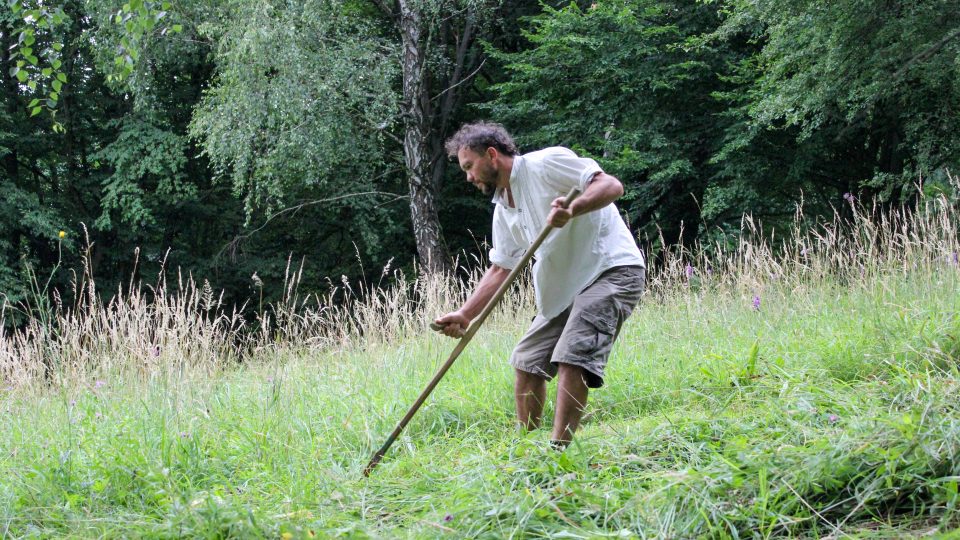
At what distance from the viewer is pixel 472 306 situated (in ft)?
13.1

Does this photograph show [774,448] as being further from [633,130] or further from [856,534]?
[633,130]

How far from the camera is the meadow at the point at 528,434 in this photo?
267cm

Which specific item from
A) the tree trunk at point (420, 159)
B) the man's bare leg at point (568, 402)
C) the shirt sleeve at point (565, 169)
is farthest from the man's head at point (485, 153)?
the tree trunk at point (420, 159)

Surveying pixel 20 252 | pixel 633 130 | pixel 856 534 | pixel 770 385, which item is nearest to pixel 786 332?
pixel 770 385

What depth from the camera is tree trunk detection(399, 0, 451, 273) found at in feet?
44.7

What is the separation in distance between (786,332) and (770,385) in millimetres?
1285

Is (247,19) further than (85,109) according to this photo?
No

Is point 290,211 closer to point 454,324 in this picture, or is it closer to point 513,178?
point 454,324

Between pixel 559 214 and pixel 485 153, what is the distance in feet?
2.01

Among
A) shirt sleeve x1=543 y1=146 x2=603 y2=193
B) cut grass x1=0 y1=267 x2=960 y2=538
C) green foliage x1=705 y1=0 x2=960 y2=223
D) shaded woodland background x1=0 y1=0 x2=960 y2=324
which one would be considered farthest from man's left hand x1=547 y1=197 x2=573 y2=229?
green foliage x1=705 y1=0 x2=960 y2=223

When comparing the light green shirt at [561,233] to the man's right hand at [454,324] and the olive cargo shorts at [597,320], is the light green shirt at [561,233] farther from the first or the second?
the man's right hand at [454,324]

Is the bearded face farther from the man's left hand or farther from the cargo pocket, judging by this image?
the cargo pocket

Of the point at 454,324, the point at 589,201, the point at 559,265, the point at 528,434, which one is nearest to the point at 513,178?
the point at 559,265

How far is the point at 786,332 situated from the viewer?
532cm
